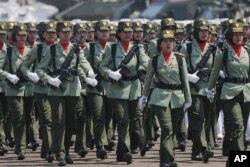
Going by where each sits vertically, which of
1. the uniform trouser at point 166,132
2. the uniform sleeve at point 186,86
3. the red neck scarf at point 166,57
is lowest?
the uniform trouser at point 166,132

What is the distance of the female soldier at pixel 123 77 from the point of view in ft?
63.3

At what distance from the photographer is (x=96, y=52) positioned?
20.6 m

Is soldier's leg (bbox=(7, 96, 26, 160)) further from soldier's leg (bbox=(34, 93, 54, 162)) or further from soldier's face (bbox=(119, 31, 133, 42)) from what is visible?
soldier's face (bbox=(119, 31, 133, 42))

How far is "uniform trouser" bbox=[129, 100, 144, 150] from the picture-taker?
64.3 feet

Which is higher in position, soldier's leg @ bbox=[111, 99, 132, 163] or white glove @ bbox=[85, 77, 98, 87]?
white glove @ bbox=[85, 77, 98, 87]

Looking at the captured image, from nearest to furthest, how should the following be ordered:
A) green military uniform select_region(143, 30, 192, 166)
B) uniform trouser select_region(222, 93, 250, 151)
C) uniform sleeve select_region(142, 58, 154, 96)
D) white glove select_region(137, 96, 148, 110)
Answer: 1. uniform trouser select_region(222, 93, 250, 151)
2. green military uniform select_region(143, 30, 192, 166)
3. uniform sleeve select_region(142, 58, 154, 96)
4. white glove select_region(137, 96, 148, 110)

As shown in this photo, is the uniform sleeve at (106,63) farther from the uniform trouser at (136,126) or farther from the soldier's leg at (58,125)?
the soldier's leg at (58,125)

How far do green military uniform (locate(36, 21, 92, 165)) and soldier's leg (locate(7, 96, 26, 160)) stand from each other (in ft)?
4.06

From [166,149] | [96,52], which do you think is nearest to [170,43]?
[166,149]

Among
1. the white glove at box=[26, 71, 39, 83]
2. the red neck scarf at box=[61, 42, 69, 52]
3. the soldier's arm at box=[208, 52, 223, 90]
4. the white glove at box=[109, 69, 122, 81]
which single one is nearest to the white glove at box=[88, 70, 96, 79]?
the white glove at box=[109, 69, 122, 81]

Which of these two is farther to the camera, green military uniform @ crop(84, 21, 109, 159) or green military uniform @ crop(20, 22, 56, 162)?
green military uniform @ crop(84, 21, 109, 159)

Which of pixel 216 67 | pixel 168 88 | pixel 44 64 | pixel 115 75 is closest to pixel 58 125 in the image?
pixel 44 64

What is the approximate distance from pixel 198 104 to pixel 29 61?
265 centimetres

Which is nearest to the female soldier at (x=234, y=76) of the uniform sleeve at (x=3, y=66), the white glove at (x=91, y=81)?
the white glove at (x=91, y=81)
